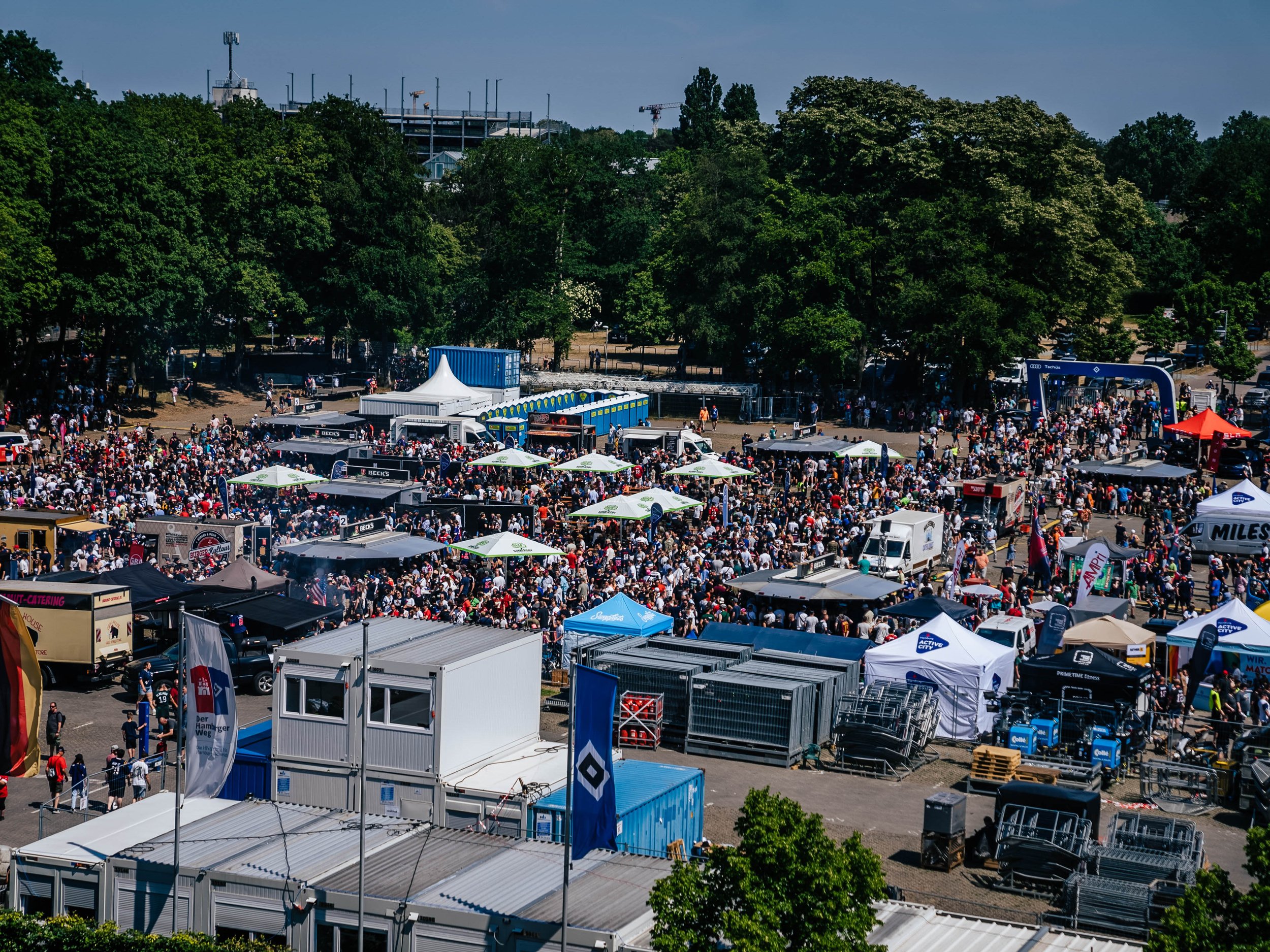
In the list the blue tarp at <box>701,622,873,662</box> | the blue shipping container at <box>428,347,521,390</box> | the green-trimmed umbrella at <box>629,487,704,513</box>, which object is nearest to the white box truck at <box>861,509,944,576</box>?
the green-trimmed umbrella at <box>629,487,704,513</box>

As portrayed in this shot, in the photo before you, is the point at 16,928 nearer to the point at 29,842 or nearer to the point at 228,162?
the point at 29,842

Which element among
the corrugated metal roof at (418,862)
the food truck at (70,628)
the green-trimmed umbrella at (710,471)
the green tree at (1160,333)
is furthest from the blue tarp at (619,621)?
the green tree at (1160,333)

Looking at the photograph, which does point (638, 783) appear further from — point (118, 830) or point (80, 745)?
point (80, 745)

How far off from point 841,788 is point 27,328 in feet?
147

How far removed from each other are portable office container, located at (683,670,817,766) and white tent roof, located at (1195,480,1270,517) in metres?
18.4

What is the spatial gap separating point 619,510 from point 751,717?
14.9 metres

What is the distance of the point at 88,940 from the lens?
50.7 feet

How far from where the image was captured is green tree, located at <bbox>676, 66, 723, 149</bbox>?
123312mm

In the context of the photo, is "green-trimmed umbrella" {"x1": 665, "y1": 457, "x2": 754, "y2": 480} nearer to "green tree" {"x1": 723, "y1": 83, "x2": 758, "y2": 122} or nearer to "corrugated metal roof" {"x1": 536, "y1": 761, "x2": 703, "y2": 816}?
"corrugated metal roof" {"x1": 536, "y1": 761, "x2": 703, "y2": 816}

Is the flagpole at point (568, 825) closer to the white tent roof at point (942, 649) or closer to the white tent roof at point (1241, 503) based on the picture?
the white tent roof at point (942, 649)

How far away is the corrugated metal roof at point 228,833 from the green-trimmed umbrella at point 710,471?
2600cm

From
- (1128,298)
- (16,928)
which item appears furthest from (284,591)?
(1128,298)

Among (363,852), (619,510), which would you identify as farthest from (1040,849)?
(619,510)

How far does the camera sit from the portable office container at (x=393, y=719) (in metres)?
19.3
